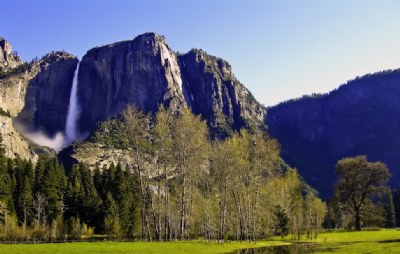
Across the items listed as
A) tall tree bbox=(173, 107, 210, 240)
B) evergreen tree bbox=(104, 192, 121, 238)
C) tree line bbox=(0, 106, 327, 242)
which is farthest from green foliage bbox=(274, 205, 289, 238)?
evergreen tree bbox=(104, 192, 121, 238)

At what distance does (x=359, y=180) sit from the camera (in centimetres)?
10288

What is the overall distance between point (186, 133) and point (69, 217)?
215ft

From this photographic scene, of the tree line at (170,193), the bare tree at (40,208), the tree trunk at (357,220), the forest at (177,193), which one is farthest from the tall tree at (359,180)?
the bare tree at (40,208)

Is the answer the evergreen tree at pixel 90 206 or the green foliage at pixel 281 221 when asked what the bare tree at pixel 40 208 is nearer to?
the evergreen tree at pixel 90 206

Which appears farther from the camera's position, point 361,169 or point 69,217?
point 69,217

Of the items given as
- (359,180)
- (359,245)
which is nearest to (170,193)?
(359,180)

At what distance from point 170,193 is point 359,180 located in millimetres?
44214

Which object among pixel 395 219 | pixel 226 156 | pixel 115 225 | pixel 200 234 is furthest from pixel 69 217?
pixel 395 219

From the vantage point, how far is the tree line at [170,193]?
6072 centimetres

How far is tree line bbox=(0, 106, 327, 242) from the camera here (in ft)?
199

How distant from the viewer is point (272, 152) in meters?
61.6

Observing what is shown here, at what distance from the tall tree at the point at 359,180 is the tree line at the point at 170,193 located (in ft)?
24.9

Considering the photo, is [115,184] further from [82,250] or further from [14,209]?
[82,250]

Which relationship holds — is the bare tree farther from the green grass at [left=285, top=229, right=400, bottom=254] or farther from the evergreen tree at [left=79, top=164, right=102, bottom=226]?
the green grass at [left=285, top=229, right=400, bottom=254]
